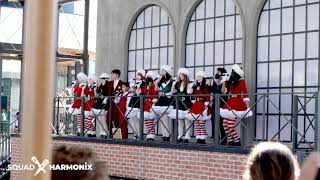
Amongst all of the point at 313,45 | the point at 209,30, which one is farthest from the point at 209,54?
the point at 313,45

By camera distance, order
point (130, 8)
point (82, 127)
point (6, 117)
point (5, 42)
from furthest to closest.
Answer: point (6, 117)
point (5, 42)
point (130, 8)
point (82, 127)

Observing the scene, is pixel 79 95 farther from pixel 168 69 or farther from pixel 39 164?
pixel 39 164

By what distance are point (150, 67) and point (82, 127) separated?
2.30m

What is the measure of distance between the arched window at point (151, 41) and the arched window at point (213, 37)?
0.75 meters

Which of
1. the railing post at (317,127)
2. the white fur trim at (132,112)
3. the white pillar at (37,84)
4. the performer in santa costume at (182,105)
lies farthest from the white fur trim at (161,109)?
the white pillar at (37,84)

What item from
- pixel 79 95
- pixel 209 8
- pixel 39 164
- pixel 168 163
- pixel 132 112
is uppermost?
pixel 209 8

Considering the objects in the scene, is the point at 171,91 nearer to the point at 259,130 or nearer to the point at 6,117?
the point at 259,130

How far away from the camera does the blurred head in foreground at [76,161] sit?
276 centimetres

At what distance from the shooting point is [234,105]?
11492mm

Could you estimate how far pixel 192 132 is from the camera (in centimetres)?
1399

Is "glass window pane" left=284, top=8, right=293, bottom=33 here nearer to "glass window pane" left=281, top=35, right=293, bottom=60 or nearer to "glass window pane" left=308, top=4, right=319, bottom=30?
"glass window pane" left=281, top=35, right=293, bottom=60

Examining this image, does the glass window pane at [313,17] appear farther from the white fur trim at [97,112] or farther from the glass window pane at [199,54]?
the white fur trim at [97,112]

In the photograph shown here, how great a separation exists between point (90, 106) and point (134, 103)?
1705 millimetres

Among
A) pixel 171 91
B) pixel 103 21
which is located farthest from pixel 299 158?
pixel 103 21
